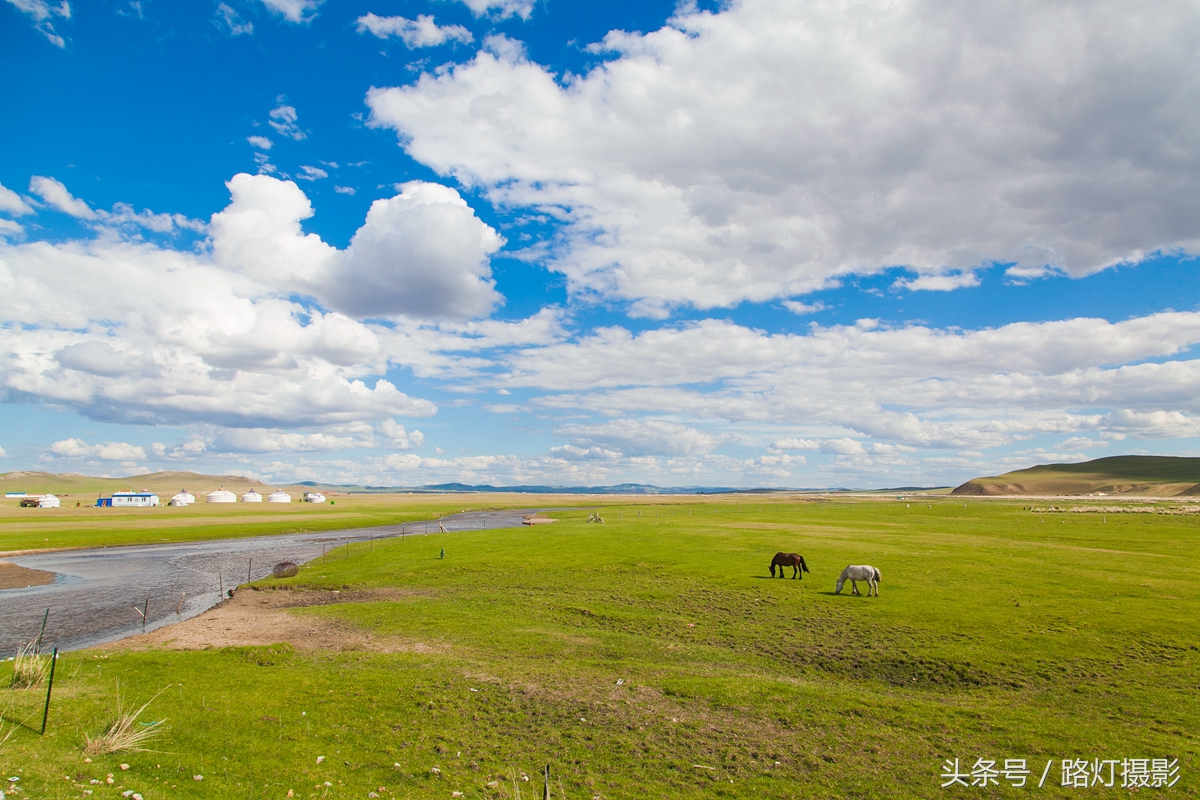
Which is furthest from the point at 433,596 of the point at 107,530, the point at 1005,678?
the point at 107,530

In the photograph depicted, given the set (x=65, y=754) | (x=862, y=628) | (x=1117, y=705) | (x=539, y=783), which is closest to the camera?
(x=65, y=754)

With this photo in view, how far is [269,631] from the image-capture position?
1021 inches

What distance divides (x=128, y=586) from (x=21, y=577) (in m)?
12.1

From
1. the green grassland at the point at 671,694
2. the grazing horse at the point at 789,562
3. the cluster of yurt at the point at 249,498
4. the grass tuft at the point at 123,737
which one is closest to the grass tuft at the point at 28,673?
the green grassland at the point at 671,694

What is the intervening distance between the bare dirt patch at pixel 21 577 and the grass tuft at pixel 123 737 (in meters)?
41.6

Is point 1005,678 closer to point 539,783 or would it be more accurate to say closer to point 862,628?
point 862,628

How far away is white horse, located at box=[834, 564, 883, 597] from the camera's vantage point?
31.0 meters

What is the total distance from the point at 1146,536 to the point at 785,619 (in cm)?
5659

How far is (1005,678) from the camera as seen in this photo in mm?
18984

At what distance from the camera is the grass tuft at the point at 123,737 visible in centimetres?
1172

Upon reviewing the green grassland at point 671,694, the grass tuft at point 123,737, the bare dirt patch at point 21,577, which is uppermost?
the grass tuft at point 123,737

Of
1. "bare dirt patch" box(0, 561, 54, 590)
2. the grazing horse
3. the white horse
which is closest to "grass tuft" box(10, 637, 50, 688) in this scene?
the white horse

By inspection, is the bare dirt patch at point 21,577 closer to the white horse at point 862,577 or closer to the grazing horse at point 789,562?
the grazing horse at point 789,562

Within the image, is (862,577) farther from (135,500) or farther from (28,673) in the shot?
(135,500)
